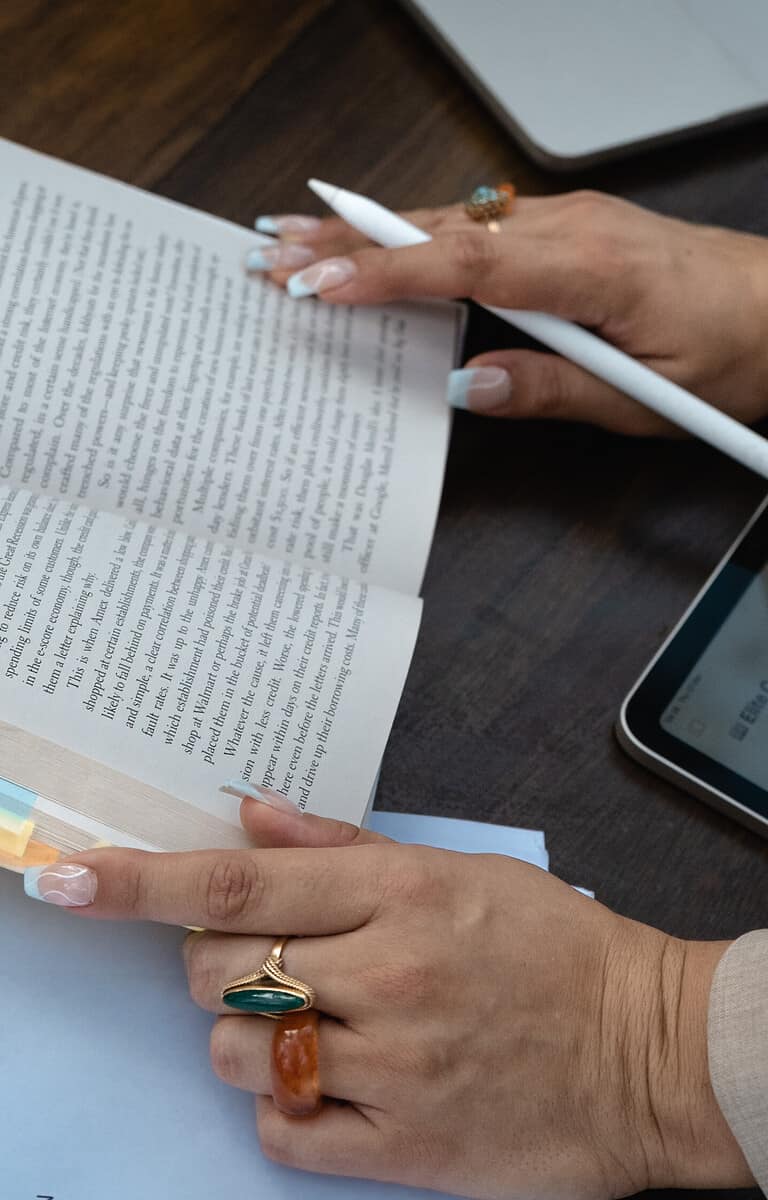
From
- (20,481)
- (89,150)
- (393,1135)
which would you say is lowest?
(393,1135)

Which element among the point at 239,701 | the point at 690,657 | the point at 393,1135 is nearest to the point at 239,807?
the point at 239,701

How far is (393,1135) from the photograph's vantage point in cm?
54

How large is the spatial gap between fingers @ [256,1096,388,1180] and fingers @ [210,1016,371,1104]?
13 mm

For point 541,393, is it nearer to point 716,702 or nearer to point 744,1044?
point 716,702

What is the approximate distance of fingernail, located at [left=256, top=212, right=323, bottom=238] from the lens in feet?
2.61

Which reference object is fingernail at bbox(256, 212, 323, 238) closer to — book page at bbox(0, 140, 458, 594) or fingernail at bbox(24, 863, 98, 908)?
book page at bbox(0, 140, 458, 594)

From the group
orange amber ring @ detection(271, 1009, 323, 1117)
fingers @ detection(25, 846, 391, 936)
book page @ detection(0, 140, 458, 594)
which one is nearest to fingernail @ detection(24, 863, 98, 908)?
fingers @ detection(25, 846, 391, 936)

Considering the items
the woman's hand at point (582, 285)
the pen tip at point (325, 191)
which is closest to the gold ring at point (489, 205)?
the woman's hand at point (582, 285)

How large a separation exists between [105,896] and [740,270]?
608 millimetres

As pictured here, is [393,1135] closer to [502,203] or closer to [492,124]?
[502,203]

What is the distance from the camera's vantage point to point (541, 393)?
2.51 ft

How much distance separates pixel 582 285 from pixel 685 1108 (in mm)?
511

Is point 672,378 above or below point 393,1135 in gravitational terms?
above

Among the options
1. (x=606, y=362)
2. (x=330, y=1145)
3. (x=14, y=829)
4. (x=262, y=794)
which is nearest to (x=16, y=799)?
(x=14, y=829)
